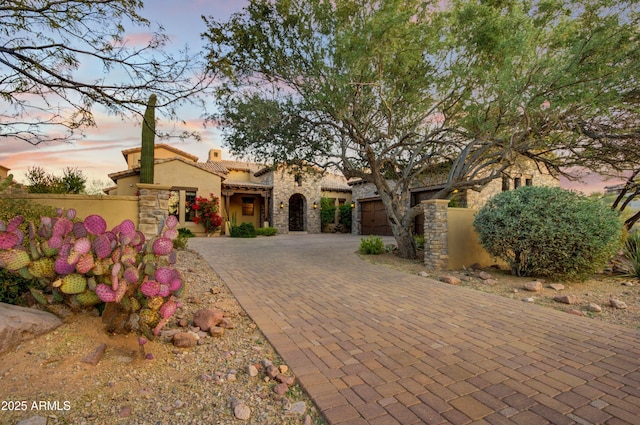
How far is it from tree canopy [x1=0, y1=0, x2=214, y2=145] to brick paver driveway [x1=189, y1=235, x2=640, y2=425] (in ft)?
10.7

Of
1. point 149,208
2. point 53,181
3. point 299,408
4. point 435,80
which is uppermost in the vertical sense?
point 435,80

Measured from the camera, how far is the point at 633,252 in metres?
7.35

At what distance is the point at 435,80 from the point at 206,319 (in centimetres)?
784

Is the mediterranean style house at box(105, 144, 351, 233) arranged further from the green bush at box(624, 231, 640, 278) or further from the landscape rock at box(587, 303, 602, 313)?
the landscape rock at box(587, 303, 602, 313)

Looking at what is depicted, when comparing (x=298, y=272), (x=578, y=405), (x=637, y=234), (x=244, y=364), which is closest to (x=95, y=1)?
(x=244, y=364)

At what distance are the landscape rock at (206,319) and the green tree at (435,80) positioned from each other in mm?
3713

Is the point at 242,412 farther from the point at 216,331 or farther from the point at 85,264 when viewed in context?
the point at 85,264

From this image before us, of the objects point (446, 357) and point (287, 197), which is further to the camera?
point (287, 197)

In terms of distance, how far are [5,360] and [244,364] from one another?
6.12 ft

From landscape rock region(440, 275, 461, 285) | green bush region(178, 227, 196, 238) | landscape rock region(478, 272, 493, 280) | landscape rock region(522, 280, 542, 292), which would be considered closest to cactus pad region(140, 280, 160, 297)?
landscape rock region(440, 275, 461, 285)

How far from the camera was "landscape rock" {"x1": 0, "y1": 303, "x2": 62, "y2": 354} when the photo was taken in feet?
8.29

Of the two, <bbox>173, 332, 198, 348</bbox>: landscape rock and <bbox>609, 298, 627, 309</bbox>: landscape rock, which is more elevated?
<bbox>173, 332, 198, 348</bbox>: landscape rock

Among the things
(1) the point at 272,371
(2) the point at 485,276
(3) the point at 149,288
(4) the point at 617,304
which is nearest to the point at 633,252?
(2) the point at 485,276

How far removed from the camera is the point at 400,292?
18.1ft
